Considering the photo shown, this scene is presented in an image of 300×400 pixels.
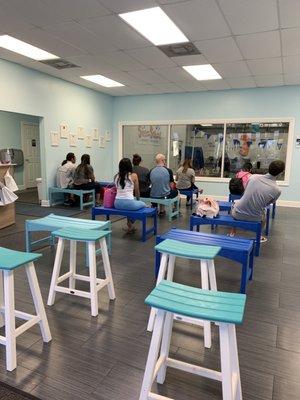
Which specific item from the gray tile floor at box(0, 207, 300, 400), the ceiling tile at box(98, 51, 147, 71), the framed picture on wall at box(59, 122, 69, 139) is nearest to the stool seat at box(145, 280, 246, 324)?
the gray tile floor at box(0, 207, 300, 400)

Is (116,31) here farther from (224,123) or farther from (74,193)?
(224,123)

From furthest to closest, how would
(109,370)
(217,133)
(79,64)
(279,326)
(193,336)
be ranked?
1. (217,133)
2. (79,64)
3. (279,326)
4. (193,336)
5. (109,370)

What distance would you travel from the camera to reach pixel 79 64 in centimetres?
550

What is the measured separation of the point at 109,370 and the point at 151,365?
1.75ft

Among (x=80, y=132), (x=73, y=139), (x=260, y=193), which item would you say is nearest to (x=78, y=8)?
(x=260, y=193)

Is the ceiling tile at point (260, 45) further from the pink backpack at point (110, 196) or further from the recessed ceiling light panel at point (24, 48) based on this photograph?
the recessed ceiling light panel at point (24, 48)

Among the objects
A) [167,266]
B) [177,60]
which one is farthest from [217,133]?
[167,266]

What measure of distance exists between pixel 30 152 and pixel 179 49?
606 centimetres

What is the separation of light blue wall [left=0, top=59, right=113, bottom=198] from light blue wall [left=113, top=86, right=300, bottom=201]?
2.72 ft

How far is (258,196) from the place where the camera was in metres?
3.56

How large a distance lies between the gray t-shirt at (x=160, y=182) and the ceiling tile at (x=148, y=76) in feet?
6.84

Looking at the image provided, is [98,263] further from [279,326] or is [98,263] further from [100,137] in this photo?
[100,137]

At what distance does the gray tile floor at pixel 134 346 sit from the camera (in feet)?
5.30

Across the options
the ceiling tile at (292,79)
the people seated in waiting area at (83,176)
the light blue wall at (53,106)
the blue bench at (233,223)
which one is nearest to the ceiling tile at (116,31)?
the light blue wall at (53,106)
